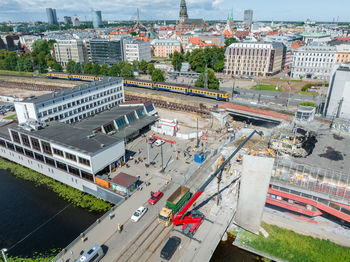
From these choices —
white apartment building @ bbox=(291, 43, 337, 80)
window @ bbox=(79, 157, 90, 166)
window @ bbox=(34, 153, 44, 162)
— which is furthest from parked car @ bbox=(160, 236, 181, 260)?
white apartment building @ bbox=(291, 43, 337, 80)

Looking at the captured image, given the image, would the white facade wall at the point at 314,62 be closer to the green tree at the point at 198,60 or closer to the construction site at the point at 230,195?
the green tree at the point at 198,60

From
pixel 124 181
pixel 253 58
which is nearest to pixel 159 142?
pixel 124 181

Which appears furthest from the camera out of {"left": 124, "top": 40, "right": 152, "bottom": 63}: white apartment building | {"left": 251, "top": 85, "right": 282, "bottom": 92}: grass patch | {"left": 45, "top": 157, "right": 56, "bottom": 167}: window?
{"left": 124, "top": 40, "right": 152, "bottom": 63}: white apartment building

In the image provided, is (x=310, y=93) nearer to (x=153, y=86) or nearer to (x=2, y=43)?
(x=153, y=86)

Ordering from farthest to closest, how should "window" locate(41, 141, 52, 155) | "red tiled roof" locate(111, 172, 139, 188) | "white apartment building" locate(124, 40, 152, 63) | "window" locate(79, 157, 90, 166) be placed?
1. "white apartment building" locate(124, 40, 152, 63)
2. "window" locate(41, 141, 52, 155)
3. "window" locate(79, 157, 90, 166)
4. "red tiled roof" locate(111, 172, 139, 188)

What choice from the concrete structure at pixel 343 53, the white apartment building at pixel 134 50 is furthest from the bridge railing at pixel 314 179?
the white apartment building at pixel 134 50

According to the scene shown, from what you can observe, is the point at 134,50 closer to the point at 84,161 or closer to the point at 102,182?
the point at 84,161

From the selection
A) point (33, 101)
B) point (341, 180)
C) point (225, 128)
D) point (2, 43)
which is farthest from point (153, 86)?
point (2, 43)

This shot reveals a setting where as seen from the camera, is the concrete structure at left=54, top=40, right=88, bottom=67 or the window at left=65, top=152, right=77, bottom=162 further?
the concrete structure at left=54, top=40, right=88, bottom=67

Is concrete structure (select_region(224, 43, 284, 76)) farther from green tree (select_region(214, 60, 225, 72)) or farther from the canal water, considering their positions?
the canal water
